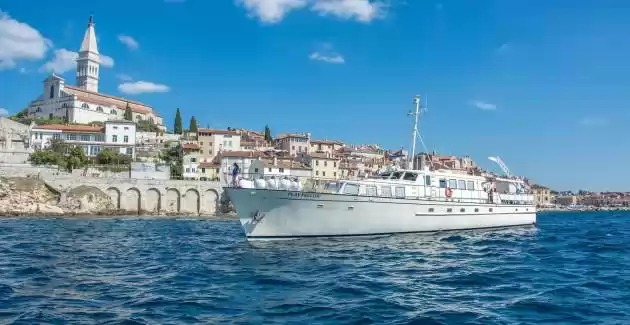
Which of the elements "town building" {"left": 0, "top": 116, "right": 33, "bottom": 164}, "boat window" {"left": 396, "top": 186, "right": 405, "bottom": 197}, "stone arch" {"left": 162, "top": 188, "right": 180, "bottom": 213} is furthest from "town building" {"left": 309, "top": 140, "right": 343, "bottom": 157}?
"boat window" {"left": 396, "top": 186, "right": 405, "bottom": 197}

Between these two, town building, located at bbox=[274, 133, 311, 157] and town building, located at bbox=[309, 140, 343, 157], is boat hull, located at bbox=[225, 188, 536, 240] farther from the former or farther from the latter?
town building, located at bbox=[309, 140, 343, 157]

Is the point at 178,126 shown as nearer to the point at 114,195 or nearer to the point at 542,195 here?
the point at 114,195

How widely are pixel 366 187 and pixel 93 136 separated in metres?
73.7

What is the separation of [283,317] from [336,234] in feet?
51.1

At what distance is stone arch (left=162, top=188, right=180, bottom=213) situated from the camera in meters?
68.4

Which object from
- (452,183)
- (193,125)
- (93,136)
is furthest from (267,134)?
(452,183)

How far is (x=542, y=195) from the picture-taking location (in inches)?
6772

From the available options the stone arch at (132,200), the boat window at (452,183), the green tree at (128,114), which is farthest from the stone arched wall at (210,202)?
the boat window at (452,183)

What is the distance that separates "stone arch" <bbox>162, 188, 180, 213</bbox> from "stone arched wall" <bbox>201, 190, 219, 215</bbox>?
3562mm

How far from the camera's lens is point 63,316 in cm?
899

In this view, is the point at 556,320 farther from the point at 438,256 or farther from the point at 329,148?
the point at 329,148

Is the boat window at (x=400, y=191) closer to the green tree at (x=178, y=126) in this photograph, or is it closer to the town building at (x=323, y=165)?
the town building at (x=323, y=165)

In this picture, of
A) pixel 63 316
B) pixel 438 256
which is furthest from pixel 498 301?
pixel 63 316

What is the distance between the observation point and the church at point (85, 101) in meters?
104
